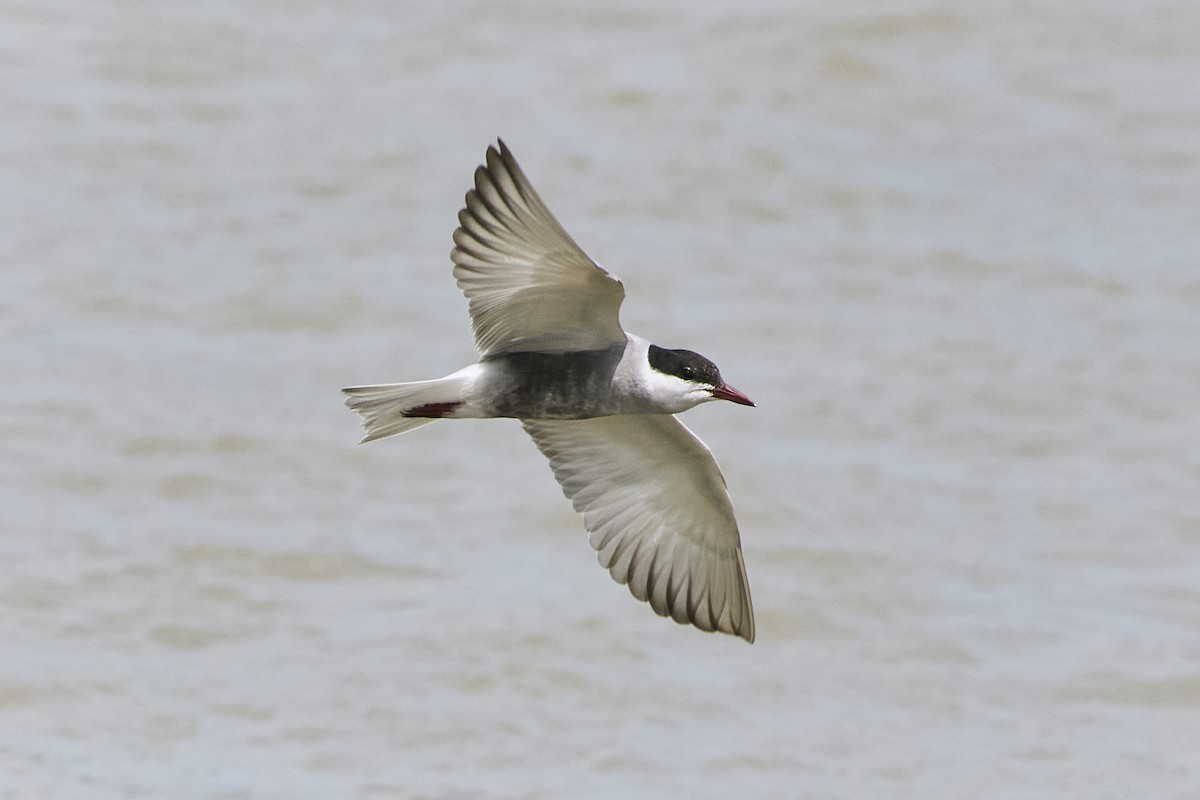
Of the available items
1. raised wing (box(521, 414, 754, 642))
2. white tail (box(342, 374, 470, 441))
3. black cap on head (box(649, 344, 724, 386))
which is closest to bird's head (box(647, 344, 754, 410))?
black cap on head (box(649, 344, 724, 386))

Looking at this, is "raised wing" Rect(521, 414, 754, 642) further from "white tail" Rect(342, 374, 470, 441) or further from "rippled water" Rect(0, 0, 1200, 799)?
"rippled water" Rect(0, 0, 1200, 799)

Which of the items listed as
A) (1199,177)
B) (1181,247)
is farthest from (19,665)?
(1199,177)

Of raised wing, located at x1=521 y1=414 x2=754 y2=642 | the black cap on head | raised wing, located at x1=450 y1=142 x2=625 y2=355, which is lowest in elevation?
raised wing, located at x1=521 y1=414 x2=754 y2=642

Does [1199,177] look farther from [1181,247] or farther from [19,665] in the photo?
[19,665]

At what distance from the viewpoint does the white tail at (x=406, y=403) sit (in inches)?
267

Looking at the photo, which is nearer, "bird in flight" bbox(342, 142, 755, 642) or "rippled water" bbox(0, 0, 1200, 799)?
"bird in flight" bbox(342, 142, 755, 642)

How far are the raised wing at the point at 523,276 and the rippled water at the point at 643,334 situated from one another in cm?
333

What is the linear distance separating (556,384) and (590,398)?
0.12m

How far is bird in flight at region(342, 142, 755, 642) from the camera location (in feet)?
21.4

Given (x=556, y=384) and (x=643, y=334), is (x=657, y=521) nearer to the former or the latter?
(x=556, y=384)

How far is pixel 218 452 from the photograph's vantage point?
12.3 metres

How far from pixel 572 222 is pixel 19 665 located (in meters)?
5.86

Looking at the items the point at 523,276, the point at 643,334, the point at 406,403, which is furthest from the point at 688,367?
the point at 643,334

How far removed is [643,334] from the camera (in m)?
13.5
